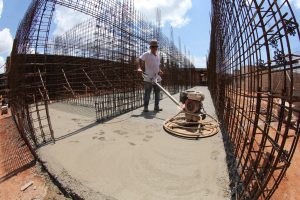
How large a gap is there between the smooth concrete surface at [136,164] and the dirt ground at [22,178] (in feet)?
0.49

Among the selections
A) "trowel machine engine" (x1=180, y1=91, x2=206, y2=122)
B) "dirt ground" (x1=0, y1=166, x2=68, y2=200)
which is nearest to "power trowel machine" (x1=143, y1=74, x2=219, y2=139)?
"trowel machine engine" (x1=180, y1=91, x2=206, y2=122)

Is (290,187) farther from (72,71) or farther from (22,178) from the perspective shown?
(72,71)

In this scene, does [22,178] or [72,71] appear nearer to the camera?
[22,178]

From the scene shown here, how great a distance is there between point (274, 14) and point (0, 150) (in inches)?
192

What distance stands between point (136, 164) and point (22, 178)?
141 centimetres

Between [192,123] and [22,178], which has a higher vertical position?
[192,123]

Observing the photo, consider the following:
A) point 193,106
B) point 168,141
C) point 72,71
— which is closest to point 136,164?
point 168,141

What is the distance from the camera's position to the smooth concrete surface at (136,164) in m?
2.16

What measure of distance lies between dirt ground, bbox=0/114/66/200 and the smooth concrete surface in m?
0.15

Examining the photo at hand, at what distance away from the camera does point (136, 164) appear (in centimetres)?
270

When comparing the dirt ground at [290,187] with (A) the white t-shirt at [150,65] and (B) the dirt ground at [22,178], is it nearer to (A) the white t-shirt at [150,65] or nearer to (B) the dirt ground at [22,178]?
(B) the dirt ground at [22,178]

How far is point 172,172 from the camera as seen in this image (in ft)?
8.22

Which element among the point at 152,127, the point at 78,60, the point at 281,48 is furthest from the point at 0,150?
the point at 78,60

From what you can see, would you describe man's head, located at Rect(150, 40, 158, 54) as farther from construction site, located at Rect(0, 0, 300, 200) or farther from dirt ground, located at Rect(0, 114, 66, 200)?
dirt ground, located at Rect(0, 114, 66, 200)
